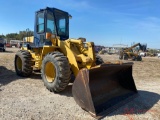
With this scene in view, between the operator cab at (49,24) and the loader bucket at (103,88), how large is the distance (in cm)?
265

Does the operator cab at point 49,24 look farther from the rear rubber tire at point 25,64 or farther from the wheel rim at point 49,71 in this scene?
the wheel rim at point 49,71

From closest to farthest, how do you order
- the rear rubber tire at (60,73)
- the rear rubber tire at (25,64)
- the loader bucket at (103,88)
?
the loader bucket at (103,88) → the rear rubber tire at (60,73) → the rear rubber tire at (25,64)

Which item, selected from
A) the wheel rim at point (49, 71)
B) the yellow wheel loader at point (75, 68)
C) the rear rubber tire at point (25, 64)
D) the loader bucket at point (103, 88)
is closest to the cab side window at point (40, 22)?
the yellow wheel loader at point (75, 68)

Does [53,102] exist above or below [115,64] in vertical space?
below

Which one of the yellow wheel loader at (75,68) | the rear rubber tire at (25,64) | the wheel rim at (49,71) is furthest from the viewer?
the rear rubber tire at (25,64)

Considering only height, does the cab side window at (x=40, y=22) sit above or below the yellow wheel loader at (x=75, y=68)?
above

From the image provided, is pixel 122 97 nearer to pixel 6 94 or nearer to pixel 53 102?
pixel 53 102

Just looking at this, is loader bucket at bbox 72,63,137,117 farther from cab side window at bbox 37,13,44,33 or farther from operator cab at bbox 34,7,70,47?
cab side window at bbox 37,13,44,33

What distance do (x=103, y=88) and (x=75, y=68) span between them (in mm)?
1085

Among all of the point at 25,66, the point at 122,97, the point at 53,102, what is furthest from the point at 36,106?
the point at 25,66

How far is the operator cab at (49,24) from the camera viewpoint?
7.57 metres

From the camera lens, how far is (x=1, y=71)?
9891 mm

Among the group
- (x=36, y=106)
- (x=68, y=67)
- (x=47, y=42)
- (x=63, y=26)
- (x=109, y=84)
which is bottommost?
(x=36, y=106)

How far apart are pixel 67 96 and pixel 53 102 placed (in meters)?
0.66
